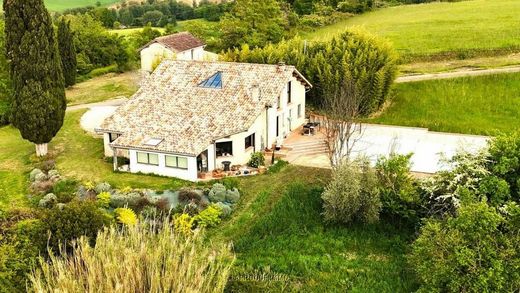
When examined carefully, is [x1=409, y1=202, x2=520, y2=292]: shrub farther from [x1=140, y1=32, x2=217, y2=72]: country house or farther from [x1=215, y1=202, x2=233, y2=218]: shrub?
[x1=140, y1=32, x2=217, y2=72]: country house

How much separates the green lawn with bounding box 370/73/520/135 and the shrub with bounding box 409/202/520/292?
20.1m

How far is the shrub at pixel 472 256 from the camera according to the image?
22359 millimetres

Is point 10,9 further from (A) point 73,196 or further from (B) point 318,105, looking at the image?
(B) point 318,105

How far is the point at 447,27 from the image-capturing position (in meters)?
64.5

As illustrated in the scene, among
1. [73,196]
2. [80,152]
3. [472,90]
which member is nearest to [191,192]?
[73,196]

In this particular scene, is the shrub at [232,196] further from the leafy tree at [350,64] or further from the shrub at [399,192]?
the leafy tree at [350,64]

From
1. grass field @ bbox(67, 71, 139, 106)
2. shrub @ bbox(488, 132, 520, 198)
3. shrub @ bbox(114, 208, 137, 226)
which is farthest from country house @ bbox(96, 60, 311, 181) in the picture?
grass field @ bbox(67, 71, 139, 106)

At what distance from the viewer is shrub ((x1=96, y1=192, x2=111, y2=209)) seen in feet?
108

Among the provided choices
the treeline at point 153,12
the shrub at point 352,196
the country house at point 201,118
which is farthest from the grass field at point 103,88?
the shrub at point 352,196

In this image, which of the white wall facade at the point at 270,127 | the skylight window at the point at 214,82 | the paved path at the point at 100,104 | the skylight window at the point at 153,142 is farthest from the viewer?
the paved path at the point at 100,104

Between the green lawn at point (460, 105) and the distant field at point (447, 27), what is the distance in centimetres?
710

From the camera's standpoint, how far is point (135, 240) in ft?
61.4

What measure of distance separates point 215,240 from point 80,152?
56.8ft

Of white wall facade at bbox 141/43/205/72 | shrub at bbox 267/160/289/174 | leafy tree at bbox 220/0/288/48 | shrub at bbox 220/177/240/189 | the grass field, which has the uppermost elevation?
leafy tree at bbox 220/0/288/48
